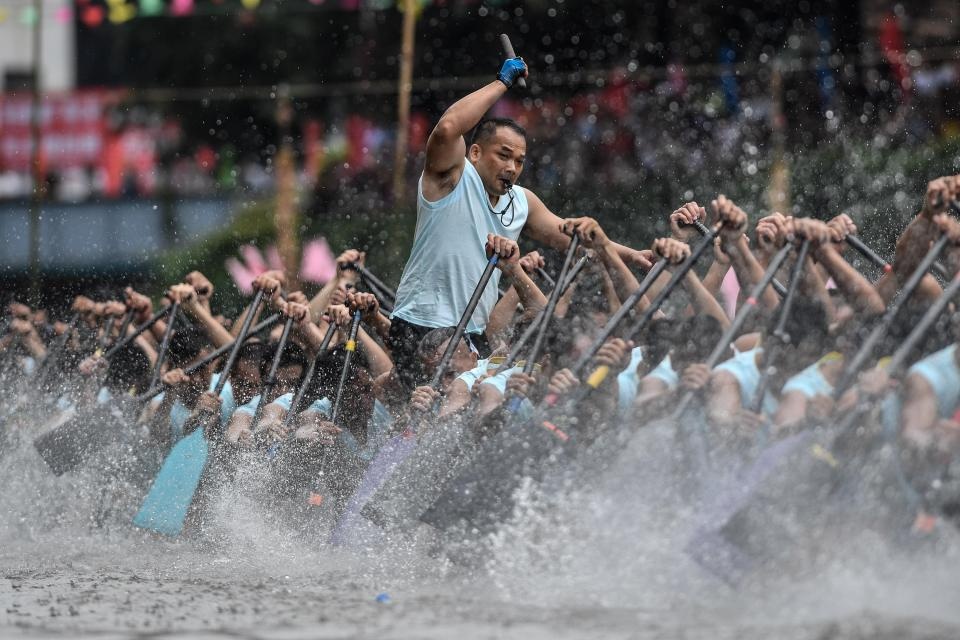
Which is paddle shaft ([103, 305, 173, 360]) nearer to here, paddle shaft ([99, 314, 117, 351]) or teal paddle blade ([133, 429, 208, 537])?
paddle shaft ([99, 314, 117, 351])

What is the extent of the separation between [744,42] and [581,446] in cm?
832

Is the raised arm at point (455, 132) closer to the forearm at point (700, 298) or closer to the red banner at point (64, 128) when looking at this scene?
the forearm at point (700, 298)

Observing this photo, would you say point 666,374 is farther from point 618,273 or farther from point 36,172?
point 36,172

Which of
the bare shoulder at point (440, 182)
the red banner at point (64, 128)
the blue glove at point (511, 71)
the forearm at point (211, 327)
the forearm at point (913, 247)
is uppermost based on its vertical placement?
the blue glove at point (511, 71)

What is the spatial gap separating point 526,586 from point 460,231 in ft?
6.44

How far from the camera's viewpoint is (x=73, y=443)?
677 centimetres

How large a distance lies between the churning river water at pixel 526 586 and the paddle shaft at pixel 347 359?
507 millimetres

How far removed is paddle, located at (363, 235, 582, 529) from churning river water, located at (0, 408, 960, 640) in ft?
0.44

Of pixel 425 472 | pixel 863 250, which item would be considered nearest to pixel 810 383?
pixel 863 250

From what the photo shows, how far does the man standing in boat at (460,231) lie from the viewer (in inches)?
231

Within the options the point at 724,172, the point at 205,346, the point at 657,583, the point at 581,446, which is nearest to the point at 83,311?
the point at 205,346

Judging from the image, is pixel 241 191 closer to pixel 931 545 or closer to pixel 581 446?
pixel 581 446

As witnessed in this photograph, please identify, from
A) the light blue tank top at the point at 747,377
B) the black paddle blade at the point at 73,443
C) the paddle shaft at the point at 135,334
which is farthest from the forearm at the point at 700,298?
the paddle shaft at the point at 135,334

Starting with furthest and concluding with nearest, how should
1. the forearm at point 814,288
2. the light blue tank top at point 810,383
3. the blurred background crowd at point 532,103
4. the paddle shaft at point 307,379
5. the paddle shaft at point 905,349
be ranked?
1. the blurred background crowd at point 532,103
2. the paddle shaft at point 307,379
3. the forearm at point 814,288
4. the light blue tank top at point 810,383
5. the paddle shaft at point 905,349
